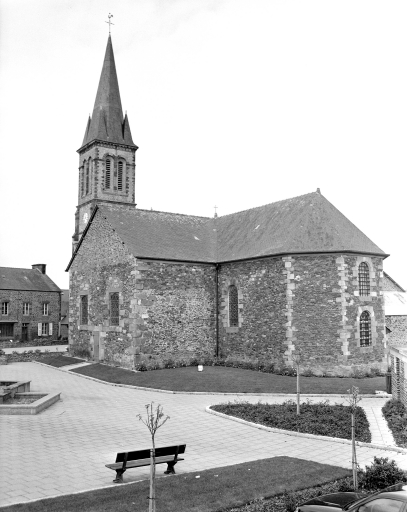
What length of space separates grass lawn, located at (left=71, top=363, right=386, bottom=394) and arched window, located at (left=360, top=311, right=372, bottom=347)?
2120 millimetres

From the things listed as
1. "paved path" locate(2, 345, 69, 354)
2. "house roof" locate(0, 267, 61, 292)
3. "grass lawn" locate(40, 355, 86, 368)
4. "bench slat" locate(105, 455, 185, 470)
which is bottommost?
"bench slat" locate(105, 455, 185, 470)

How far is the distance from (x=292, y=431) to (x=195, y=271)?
17.2 meters

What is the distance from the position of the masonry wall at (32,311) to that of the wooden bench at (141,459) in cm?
4843

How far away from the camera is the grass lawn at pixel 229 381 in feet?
72.0

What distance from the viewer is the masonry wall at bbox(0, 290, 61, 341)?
2195 inches

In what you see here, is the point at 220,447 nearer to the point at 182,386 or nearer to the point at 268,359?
the point at 182,386

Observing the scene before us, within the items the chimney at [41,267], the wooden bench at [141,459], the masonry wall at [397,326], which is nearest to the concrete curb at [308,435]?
the wooden bench at [141,459]

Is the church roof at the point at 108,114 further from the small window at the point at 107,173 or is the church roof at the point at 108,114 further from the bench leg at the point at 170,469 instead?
the bench leg at the point at 170,469

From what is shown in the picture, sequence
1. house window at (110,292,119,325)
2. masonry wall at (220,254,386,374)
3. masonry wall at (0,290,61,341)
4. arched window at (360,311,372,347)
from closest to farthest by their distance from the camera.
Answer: masonry wall at (220,254,386,374) → arched window at (360,311,372,347) → house window at (110,292,119,325) → masonry wall at (0,290,61,341)

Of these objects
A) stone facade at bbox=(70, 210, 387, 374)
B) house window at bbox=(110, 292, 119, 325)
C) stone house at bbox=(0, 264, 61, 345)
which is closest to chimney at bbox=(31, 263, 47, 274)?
stone house at bbox=(0, 264, 61, 345)

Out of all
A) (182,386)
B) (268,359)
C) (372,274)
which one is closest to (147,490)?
(182,386)

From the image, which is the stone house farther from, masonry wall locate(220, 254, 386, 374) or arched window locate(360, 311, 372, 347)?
arched window locate(360, 311, 372, 347)

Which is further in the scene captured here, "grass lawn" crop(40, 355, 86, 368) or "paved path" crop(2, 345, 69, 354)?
"paved path" crop(2, 345, 69, 354)

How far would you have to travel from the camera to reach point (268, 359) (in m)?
27.5
